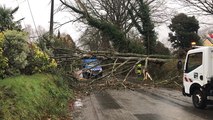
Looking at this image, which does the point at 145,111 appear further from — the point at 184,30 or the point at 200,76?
the point at 184,30

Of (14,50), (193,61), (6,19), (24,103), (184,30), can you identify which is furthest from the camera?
(184,30)

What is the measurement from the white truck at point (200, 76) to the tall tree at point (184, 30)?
32338 millimetres

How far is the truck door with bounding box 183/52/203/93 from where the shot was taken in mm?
15180

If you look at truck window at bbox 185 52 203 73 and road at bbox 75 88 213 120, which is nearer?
road at bbox 75 88 213 120

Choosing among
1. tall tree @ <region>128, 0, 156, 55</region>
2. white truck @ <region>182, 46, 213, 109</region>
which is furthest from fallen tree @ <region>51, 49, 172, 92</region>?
A: white truck @ <region>182, 46, 213, 109</region>

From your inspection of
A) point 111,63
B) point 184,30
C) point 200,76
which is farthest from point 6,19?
point 184,30

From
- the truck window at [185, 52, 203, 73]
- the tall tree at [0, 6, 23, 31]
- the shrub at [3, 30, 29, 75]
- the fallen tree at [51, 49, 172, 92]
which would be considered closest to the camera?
the shrub at [3, 30, 29, 75]

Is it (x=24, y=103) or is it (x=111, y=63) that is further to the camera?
(x=111, y=63)

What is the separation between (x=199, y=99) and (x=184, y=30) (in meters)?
35.5

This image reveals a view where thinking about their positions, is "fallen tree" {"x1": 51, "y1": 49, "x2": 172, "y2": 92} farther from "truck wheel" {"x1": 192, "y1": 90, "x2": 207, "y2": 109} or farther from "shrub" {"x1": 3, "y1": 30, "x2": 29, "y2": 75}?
"shrub" {"x1": 3, "y1": 30, "x2": 29, "y2": 75}

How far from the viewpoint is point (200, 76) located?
15102 millimetres

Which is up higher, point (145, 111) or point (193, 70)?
point (193, 70)

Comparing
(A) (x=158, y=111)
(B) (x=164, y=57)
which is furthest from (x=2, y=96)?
(B) (x=164, y=57)

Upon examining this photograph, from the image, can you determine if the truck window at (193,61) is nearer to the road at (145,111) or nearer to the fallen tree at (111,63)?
the road at (145,111)
